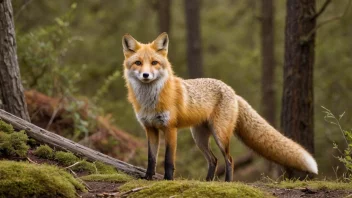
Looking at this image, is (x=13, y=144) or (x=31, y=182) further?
(x=13, y=144)

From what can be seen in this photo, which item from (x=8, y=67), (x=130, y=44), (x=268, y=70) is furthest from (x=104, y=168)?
(x=268, y=70)

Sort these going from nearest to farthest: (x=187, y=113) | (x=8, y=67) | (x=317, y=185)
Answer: (x=317, y=185) < (x=187, y=113) < (x=8, y=67)

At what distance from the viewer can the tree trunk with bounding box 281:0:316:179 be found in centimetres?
873

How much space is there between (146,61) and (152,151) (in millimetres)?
1217

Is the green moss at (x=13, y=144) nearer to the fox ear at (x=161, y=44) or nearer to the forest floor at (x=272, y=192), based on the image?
the forest floor at (x=272, y=192)

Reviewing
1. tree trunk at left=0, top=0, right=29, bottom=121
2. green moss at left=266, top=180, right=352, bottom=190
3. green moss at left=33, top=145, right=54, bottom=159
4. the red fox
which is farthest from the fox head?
green moss at left=266, top=180, right=352, bottom=190

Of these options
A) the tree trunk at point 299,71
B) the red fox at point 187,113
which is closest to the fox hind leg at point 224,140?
the red fox at point 187,113

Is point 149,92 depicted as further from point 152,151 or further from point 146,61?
point 152,151

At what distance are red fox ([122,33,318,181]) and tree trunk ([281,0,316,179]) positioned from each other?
120 centimetres

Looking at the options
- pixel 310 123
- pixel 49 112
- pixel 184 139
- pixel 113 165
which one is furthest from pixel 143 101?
pixel 184 139

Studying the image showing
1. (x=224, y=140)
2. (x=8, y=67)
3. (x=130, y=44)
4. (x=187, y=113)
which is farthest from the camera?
(x=224, y=140)

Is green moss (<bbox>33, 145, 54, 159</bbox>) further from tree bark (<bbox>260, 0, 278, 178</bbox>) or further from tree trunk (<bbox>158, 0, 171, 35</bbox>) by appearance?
tree trunk (<bbox>158, 0, 171, 35</bbox>)

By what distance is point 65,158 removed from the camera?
21.9 ft

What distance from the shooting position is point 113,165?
7.00 meters
